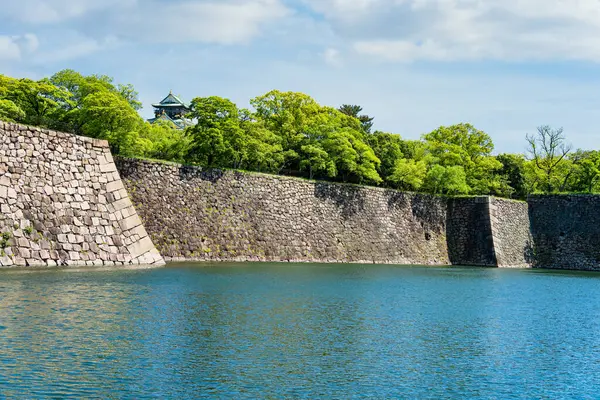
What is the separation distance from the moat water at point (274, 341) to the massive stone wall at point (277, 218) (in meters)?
7.48

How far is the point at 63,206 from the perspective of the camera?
22.5 m

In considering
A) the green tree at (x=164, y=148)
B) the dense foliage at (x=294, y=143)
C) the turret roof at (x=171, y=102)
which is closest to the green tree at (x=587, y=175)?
the dense foliage at (x=294, y=143)

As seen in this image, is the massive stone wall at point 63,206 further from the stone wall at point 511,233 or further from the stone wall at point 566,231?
the stone wall at point 566,231

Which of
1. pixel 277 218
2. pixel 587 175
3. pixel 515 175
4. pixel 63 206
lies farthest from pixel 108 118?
pixel 587 175

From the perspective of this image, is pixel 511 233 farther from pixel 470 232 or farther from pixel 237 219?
pixel 237 219

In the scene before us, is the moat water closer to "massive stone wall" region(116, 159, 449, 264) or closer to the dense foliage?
"massive stone wall" region(116, 159, 449, 264)

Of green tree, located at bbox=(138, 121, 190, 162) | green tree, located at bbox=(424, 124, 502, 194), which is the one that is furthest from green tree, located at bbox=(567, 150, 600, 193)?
green tree, located at bbox=(138, 121, 190, 162)

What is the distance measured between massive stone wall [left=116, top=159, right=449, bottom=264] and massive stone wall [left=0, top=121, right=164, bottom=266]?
2.36m

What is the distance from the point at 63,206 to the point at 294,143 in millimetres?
19583

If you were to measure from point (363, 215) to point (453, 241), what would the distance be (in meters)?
7.99

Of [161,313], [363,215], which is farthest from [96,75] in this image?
[161,313]

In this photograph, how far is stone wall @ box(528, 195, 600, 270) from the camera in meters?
41.9

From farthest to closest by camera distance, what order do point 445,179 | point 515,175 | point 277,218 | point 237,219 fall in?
point 515,175
point 445,179
point 277,218
point 237,219

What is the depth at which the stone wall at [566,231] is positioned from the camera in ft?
137
